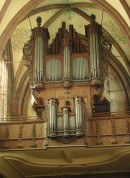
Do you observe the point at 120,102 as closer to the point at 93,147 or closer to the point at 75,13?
the point at 75,13

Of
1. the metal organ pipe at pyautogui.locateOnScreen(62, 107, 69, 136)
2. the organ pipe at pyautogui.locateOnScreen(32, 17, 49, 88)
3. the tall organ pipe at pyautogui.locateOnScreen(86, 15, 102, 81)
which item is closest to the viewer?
the metal organ pipe at pyautogui.locateOnScreen(62, 107, 69, 136)

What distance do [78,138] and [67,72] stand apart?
2694 millimetres

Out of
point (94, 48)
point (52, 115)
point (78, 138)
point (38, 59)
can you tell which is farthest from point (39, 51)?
point (78, 138)

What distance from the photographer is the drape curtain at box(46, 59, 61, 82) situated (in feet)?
54.5

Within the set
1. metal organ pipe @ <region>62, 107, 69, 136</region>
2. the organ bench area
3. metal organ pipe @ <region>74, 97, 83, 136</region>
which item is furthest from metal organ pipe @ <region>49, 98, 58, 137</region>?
metal organ pipe @ <region>74, 97, 83, 136</region>

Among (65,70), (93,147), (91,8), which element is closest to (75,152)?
(93,147)

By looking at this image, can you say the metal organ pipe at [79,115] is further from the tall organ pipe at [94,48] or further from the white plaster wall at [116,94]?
the white plaster wall at [116,94]

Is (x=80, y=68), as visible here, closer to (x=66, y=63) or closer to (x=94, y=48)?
(x=66, y=63)

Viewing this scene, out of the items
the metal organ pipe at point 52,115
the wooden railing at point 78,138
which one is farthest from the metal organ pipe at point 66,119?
the wooden railing at point 78,138

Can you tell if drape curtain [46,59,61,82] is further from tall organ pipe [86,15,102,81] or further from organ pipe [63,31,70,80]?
tall organ pipe [86,15,102,81]

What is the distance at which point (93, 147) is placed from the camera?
15539 millimetres

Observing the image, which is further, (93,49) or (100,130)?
(93,49)

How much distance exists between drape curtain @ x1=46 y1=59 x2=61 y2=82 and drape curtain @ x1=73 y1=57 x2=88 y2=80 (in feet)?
2.02

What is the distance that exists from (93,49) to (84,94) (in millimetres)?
1811
